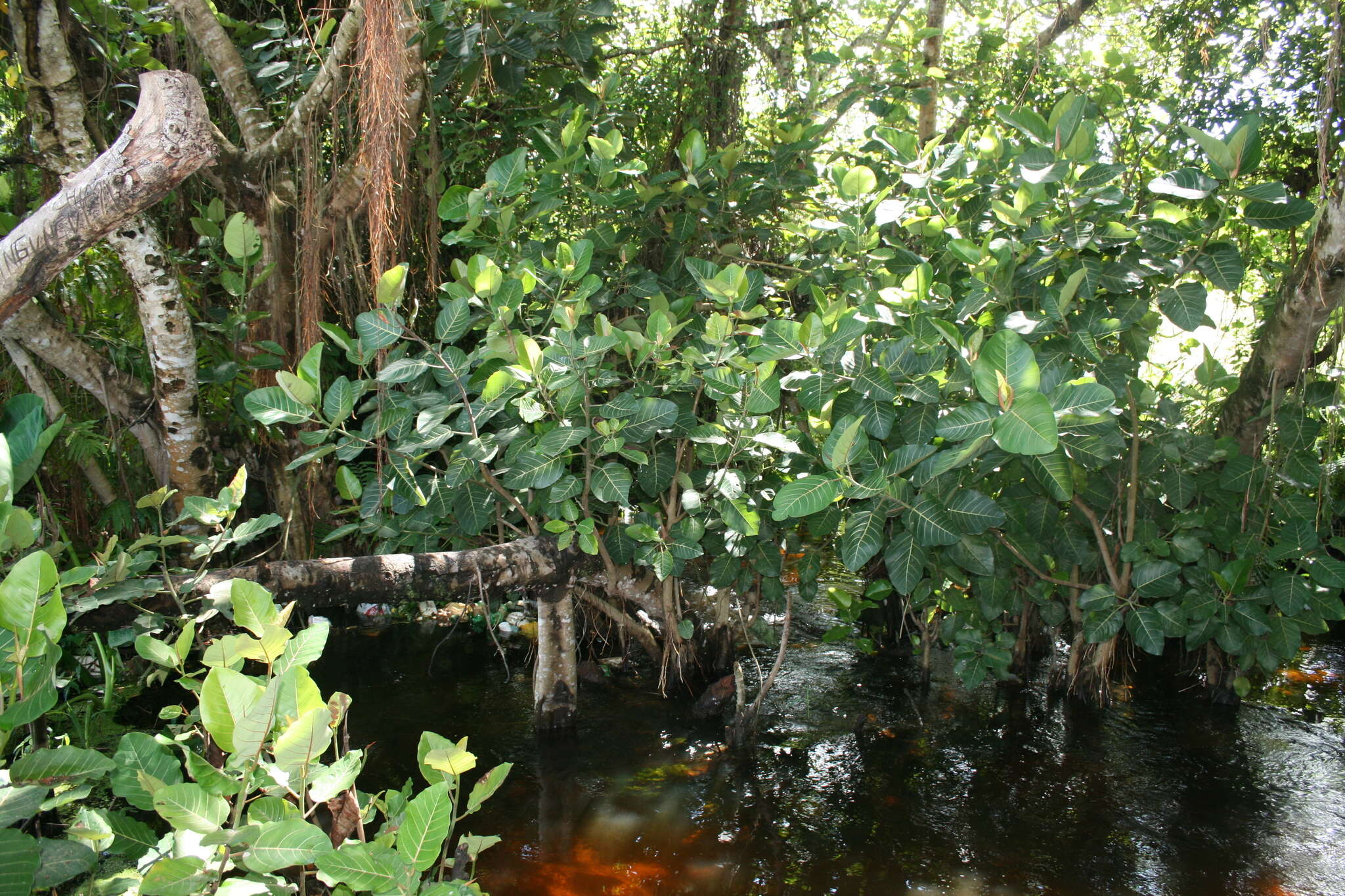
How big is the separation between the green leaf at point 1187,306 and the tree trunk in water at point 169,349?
3.06 metres

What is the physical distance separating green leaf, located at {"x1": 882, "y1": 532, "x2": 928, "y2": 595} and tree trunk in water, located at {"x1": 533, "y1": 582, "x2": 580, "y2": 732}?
119 cm

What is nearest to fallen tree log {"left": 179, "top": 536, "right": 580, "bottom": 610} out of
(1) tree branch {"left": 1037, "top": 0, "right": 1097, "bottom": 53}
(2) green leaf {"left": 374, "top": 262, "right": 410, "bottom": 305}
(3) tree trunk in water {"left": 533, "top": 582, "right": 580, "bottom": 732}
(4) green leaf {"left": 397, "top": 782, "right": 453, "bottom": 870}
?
(3) tree trunk in water {"left": 533, "top": 582, "right": 580, "bottom": 732}

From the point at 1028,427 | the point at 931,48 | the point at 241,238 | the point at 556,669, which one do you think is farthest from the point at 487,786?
the point at 931,48

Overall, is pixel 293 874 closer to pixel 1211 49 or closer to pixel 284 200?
pixel 284 200

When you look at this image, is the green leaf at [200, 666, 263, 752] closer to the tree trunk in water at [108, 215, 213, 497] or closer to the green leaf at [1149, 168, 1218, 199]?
the tree trunk in water at [108, 215, 213, 497]

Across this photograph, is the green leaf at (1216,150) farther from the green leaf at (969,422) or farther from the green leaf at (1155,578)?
the green leaf at (1155,578)

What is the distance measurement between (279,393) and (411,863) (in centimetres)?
148

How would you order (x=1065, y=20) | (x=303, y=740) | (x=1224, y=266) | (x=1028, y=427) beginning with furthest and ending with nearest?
(x=1065, y=20), (x=1224, y=266), (x=1028, y=427), (x=303, y=740)

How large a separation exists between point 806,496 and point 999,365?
24.1 inches

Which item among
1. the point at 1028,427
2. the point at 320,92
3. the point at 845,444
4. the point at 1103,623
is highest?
the point at 320,92

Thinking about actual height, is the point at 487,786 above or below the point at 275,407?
below

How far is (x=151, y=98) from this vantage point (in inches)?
61.5

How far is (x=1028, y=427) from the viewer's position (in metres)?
1.85

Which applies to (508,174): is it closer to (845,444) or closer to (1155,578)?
(845,444)
